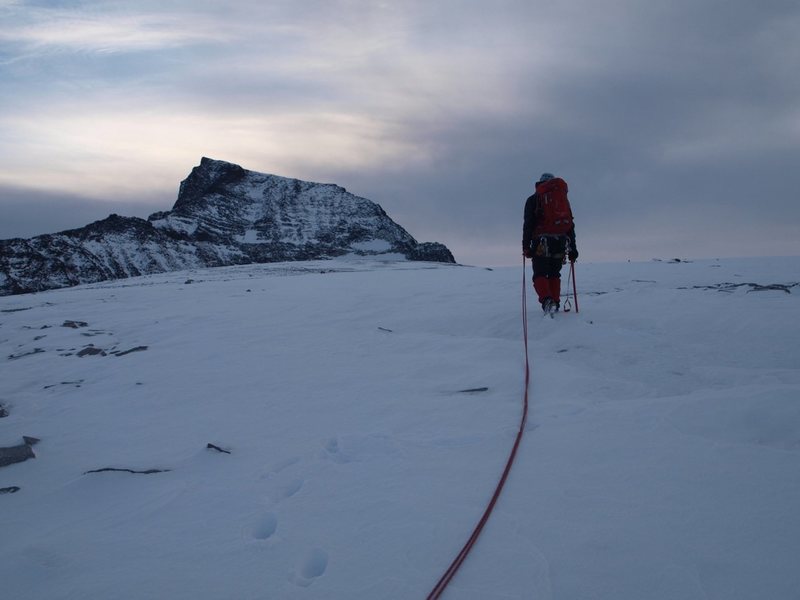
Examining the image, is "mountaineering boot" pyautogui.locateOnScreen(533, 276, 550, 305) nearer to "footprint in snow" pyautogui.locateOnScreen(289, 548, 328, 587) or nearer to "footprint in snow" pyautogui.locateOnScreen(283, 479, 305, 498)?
"footprint in snow" pyautogui.locateOnScreen(283, 479, 305, 498)

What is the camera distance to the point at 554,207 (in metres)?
7.02

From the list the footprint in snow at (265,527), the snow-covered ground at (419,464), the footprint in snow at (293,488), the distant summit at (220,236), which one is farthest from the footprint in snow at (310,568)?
the distant summit at (220,236)

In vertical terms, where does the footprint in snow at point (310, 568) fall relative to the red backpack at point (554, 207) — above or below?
below

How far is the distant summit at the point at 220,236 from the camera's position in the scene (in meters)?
45.5

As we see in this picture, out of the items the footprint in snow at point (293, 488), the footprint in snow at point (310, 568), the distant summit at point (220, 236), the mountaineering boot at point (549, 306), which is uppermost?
the distant summit at point (220, 236)

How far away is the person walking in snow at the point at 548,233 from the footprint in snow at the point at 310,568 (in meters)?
5.21

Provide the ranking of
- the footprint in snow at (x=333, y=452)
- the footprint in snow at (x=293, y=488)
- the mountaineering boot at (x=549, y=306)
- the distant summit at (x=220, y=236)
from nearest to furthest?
the footprint in snow at (x=293, y=488), the footprint in snow at (x=333, y=452), the mountaineering boot at (x=549, y=306), the distant summit at (x=220, y=236)

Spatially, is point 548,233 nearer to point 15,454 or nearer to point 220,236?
point 15,454

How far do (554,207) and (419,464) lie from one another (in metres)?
4.91

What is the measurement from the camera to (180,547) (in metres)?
2.58

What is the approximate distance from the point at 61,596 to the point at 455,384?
3201mm

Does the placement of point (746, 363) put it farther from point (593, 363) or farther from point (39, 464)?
point (39, 464)

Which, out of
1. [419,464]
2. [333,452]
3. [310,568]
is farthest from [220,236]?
[310,568]

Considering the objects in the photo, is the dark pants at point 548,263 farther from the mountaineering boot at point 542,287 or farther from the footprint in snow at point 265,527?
the footprint in snow at point 265,527
